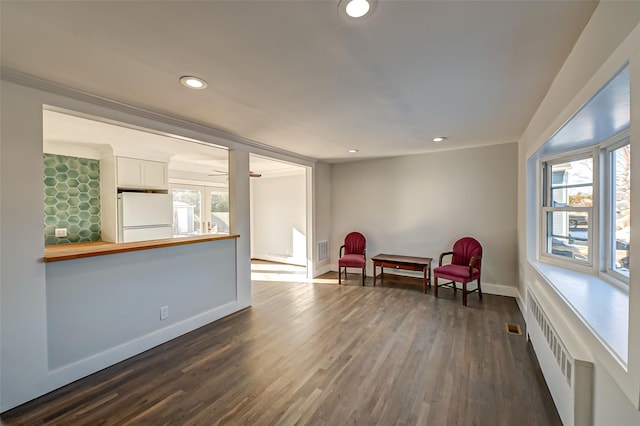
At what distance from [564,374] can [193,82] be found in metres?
3.08

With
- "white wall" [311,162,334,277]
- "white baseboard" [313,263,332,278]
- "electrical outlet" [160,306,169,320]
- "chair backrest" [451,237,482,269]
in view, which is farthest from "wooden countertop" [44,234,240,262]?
"chair backrest" [451,237,482,269]

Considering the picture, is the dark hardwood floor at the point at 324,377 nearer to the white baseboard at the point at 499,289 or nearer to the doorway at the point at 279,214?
the white baseboard at the point at 499,289

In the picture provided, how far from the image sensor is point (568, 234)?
2.59 metres

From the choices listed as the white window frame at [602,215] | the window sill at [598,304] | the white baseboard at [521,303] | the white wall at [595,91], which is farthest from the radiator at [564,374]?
the white baseboard at [521,303]

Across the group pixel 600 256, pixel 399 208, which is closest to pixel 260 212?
pixel 399 208

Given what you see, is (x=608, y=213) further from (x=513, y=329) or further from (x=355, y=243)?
(x=355, y=243)

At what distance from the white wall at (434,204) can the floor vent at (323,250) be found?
167 millimetres

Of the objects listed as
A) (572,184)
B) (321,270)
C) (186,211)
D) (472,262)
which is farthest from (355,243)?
(186,211)

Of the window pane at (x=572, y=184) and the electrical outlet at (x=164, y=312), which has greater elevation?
the window pane at (x=572, y=184)

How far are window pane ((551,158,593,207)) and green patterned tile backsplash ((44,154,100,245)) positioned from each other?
20.3ft

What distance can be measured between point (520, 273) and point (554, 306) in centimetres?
202

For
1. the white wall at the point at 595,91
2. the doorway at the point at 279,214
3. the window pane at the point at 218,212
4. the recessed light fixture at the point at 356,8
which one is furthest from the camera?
the window pane at the point at 218,212

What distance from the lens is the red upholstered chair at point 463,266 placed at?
142 inches

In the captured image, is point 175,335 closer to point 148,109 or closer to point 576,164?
point 148,109
